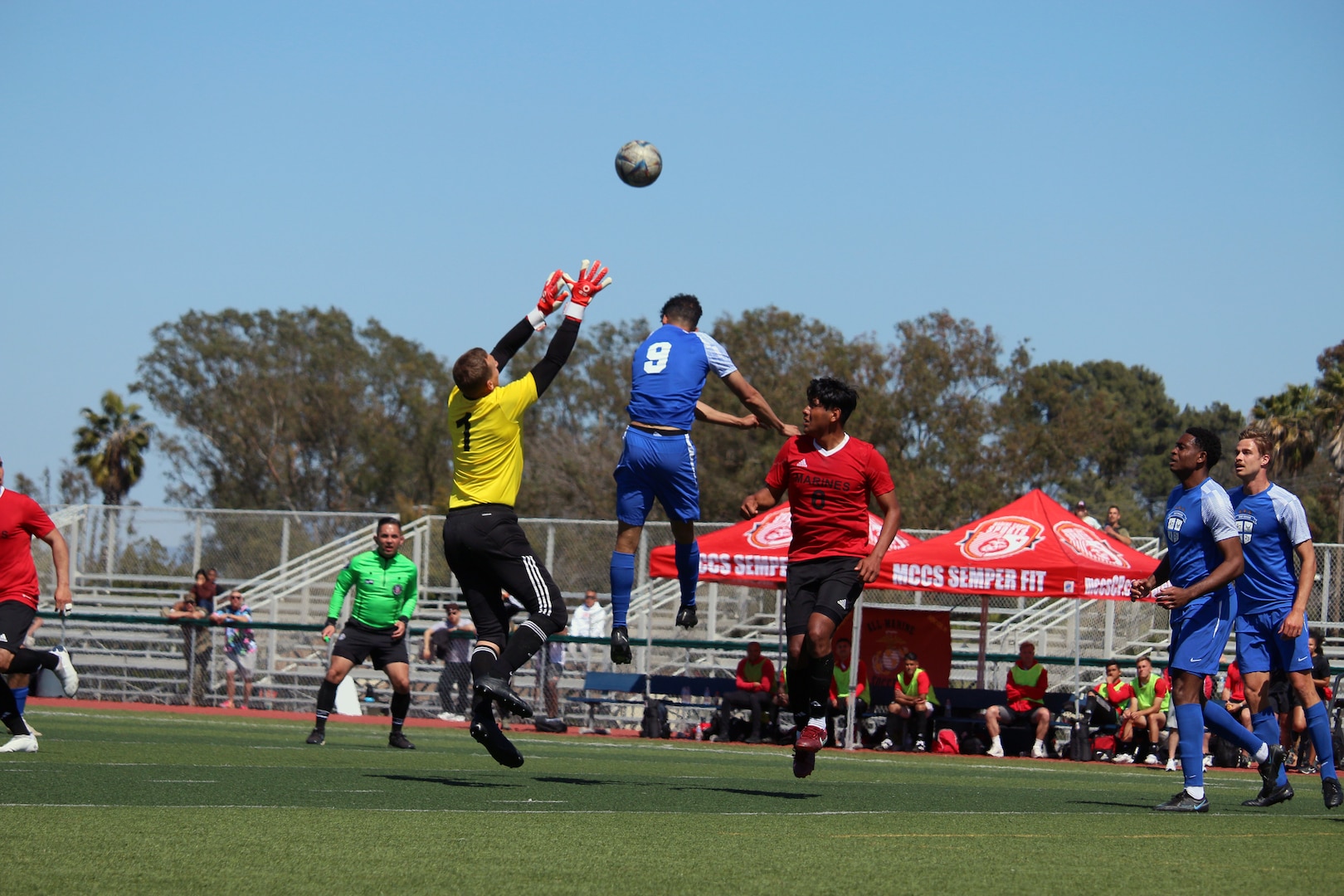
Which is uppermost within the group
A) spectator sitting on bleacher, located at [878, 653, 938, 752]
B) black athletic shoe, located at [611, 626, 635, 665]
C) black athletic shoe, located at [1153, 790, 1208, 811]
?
black athletic shoe, located at [611, 626, 635, 665]

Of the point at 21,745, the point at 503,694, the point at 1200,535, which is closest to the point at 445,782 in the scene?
the point at 503,694

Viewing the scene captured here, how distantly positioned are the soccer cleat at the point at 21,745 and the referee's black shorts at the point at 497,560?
3.37 meters

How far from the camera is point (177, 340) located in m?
68.0

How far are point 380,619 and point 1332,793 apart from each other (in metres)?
7.63

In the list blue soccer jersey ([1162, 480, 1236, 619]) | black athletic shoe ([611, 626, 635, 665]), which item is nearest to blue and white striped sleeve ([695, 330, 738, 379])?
black athletic shoe ([611, 626, 635, 665])

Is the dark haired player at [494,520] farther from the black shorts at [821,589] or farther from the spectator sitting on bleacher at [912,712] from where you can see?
the spectator sitting on bleacher at [912,712]

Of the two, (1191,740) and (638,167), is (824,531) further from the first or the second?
(638,167)

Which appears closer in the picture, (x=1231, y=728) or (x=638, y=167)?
(x=1231, y=728)

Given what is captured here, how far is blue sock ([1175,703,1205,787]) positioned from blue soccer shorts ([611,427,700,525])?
131 inches

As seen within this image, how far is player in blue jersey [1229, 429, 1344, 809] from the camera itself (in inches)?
346

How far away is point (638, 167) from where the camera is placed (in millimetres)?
11047

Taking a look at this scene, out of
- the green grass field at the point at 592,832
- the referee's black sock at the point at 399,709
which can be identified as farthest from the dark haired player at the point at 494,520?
the referee's black sock at the point at 399,709

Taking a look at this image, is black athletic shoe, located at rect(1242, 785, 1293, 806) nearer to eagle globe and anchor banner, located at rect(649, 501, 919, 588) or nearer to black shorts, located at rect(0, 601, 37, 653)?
black shorts, located at rect(0, 601, 37, 653)

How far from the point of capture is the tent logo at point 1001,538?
18500mm
